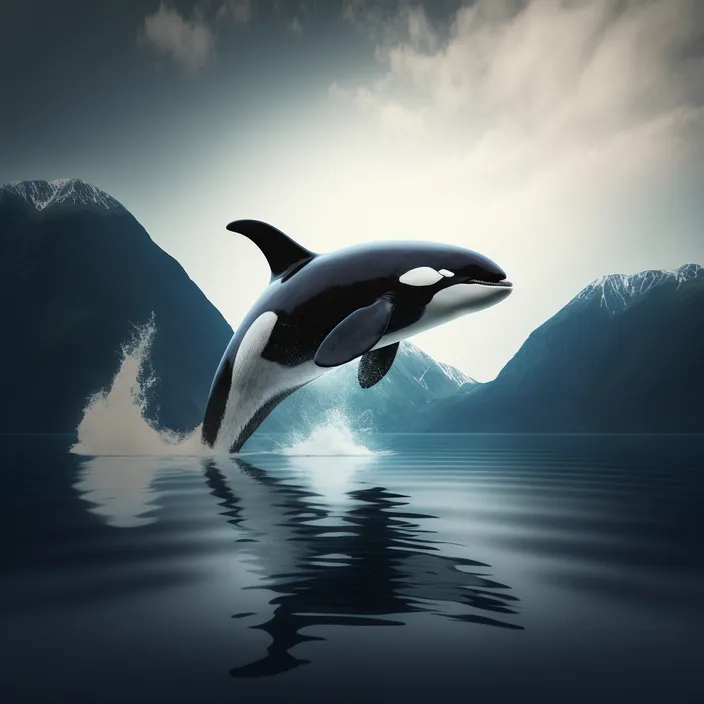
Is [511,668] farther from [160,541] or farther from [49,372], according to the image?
[49,372]

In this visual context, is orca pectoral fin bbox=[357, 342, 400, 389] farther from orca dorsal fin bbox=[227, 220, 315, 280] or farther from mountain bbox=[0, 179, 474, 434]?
mountain bbox=[0, 179, 474, 434]

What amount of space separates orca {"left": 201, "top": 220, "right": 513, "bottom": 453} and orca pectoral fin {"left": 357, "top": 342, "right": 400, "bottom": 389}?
0.08ft

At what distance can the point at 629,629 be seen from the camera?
3.05 meters

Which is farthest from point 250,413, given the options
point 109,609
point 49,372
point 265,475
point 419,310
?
point 49,372

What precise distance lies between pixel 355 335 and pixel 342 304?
1.15 m

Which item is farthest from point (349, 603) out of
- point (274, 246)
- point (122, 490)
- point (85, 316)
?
point (85, 316)

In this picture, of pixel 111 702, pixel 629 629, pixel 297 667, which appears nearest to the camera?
pixel 111 702

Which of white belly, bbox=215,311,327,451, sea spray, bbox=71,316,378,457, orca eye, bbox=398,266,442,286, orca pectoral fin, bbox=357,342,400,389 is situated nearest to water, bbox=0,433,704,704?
orca eye, bbox=398,266,442,286

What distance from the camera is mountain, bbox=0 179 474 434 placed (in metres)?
130

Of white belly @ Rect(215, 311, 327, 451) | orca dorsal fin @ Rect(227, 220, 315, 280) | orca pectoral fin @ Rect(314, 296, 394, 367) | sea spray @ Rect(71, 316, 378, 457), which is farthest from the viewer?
sea spray @ Rect(71, 316, 378, 457)

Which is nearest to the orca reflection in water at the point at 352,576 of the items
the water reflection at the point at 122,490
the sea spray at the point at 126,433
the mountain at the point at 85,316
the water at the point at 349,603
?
the water at the point at 349,603

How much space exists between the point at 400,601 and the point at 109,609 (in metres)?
1.69

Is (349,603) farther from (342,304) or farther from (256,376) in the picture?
(256,376)

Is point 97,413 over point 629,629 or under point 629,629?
over
